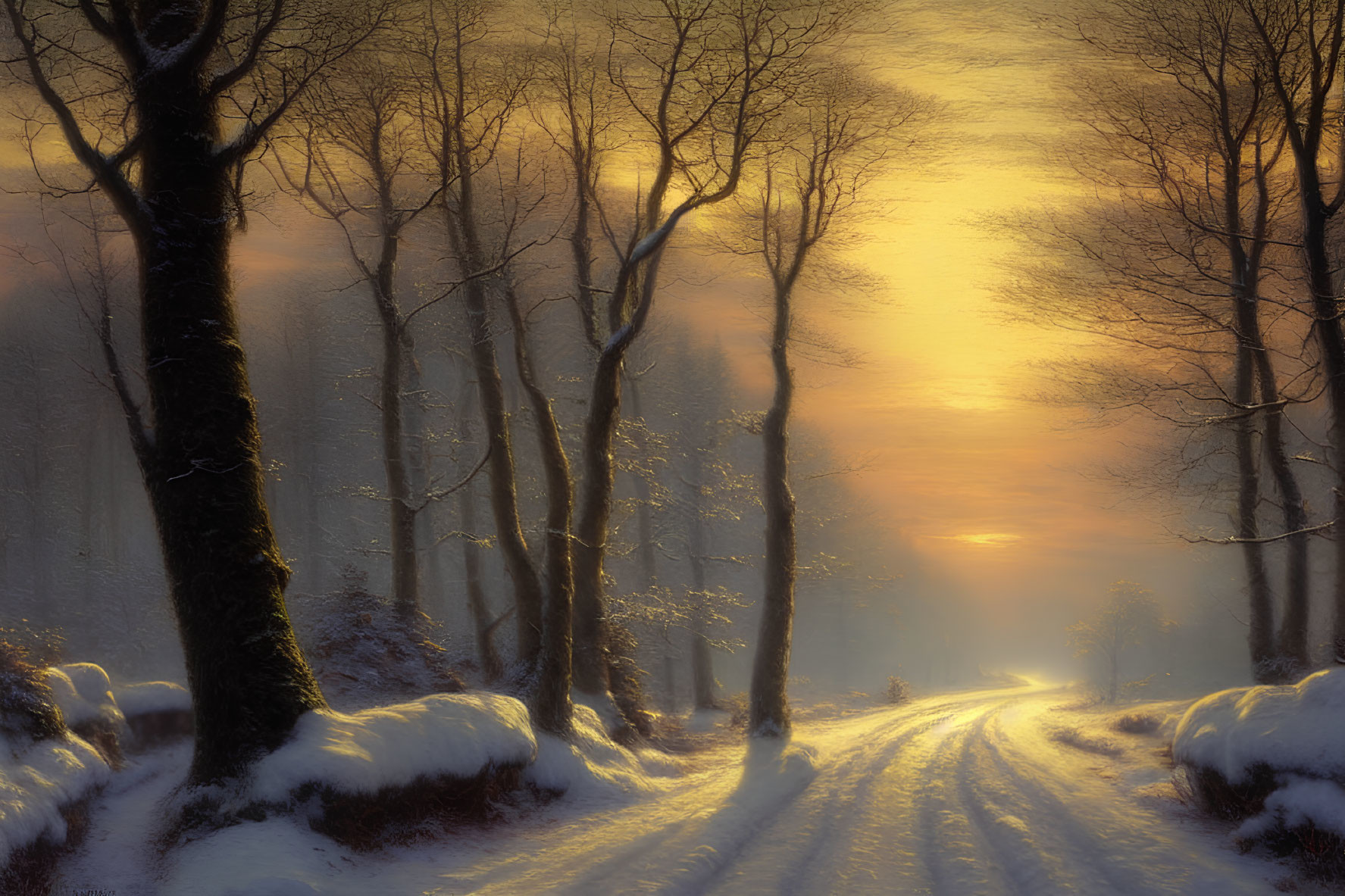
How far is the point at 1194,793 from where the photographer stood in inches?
336

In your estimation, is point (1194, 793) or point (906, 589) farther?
point (906, 589)

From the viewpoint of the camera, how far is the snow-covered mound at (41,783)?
6090 mm

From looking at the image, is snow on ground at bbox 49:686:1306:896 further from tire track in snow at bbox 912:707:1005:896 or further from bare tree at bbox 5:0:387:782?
bare tree at bbox 5:0:387:782

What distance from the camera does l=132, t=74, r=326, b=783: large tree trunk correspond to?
6.92 m

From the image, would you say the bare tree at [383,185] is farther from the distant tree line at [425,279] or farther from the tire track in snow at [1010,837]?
the tire track in snow at [1010,837]

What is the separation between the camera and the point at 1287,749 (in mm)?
7195

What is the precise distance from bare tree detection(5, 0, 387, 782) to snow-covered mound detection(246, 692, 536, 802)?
0.33 m

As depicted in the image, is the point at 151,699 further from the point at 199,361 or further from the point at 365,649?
the point at 199,361

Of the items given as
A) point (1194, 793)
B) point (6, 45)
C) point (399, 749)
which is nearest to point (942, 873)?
point (1194, 793)

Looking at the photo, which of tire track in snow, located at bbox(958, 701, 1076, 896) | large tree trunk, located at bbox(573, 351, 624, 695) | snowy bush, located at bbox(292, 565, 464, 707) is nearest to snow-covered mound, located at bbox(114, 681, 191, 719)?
snowy bush, located at bbox(292, 565, 464, 707)

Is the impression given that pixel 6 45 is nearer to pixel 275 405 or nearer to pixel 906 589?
pixel 275 405

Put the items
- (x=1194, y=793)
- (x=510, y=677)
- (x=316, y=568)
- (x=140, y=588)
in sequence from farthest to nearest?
1. (x=316, y=568)
2. (x=140, y=588)
3. (x=510, y=677)
4. (x=1194, y=793)

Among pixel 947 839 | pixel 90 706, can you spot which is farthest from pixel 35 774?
pixel 947 839

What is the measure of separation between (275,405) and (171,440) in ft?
96.0
